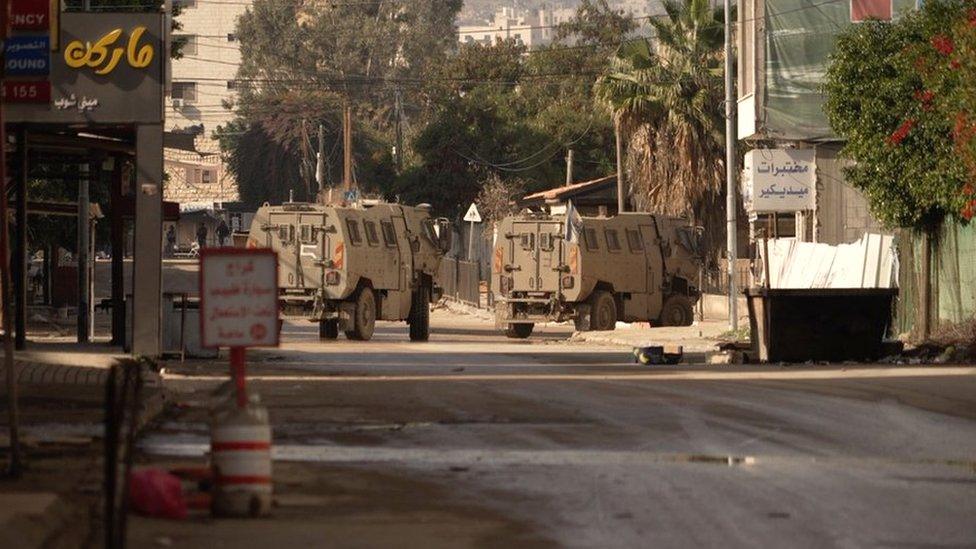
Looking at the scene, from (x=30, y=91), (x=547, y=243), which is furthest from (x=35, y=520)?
(x=547, y=243)

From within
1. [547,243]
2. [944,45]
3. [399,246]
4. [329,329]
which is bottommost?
[329,329]

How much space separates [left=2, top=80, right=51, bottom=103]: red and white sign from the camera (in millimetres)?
23703

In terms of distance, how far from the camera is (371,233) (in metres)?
38.0

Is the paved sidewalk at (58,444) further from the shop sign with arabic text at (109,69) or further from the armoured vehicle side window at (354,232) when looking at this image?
the armoured vehicle side window at (354,232)

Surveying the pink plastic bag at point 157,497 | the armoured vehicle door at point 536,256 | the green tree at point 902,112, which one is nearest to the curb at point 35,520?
the pink plastic bag at point 157,497

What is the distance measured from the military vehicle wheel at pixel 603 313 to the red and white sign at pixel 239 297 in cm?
2955

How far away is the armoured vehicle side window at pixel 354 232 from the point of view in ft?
122

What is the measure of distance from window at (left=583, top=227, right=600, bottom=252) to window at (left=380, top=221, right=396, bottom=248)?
4575mm

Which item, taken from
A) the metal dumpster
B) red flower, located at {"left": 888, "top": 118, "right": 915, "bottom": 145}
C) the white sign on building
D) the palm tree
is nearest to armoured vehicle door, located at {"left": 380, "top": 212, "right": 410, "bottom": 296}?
red flower, located at {"left": 888, "top": 118, "right": 915, "bottom": 145}

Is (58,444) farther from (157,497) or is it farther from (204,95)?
(204,95)

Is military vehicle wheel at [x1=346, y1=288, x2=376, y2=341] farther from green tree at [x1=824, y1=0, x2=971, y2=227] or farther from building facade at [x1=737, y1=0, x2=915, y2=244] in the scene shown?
building facade at [x1=737, y1=0, x2=915, y2=244]

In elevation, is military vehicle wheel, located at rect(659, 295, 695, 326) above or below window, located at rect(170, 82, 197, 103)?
below

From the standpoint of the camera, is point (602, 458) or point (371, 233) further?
point (371, 233)

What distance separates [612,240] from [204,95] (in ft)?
372
